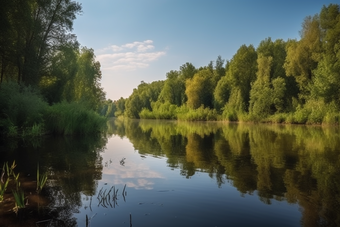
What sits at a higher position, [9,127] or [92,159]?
[9,127]

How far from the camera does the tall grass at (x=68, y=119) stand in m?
24.4

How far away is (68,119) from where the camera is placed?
2530 centimetres

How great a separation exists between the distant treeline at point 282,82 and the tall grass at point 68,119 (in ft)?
43.5

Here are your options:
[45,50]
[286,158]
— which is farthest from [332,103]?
[45,50]

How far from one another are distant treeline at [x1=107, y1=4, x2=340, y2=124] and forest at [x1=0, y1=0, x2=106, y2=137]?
37.4 ft

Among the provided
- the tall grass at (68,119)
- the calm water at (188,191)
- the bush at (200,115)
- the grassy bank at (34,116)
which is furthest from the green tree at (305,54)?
the calm water at (188,191)

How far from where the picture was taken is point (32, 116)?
21578mm

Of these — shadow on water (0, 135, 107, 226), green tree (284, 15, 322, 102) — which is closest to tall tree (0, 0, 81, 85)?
shadow on water (0, 135, 107, 226)

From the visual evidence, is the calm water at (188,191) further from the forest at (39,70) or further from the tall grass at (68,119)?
the tall grass at (68,119)

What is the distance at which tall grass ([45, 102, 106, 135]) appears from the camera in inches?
961

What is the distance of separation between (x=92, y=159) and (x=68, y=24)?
21670mm

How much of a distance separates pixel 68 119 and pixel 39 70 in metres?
7.27

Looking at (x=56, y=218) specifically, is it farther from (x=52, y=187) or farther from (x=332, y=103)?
(x=332, y=103)

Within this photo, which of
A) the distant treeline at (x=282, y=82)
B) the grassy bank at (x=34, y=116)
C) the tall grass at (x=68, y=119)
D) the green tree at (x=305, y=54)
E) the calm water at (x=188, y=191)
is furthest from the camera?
the green tree at (x=305, y=54)
